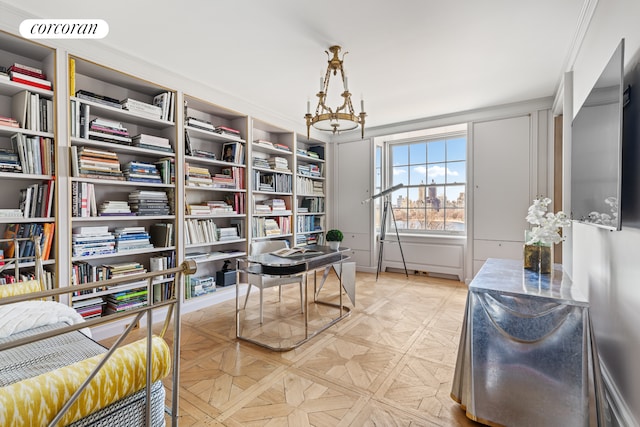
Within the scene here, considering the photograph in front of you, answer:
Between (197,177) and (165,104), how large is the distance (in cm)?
78

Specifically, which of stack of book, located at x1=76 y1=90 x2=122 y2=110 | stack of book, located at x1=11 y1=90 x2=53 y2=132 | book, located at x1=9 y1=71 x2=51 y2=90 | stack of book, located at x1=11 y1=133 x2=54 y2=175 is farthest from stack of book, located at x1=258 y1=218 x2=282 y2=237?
book, located at x1=9 y1=71 x2=51 y2=90

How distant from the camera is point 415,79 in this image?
3.23 metres

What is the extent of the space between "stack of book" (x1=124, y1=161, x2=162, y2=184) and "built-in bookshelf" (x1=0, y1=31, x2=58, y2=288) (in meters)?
0.57

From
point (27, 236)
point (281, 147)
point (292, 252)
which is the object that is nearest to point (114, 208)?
point (27, 236)

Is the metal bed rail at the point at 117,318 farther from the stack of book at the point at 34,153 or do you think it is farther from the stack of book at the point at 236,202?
the stack of book at the point at 236,202

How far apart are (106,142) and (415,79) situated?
301 cm

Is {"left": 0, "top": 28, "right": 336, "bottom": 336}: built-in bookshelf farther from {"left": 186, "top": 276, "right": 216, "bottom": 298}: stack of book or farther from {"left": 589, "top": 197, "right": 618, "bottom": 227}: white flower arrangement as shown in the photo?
{"left": 589, "top": 197, "right": 618, "bottom": 227}: white flower arrangement

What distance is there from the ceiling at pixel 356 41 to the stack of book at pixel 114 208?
51.8 inches

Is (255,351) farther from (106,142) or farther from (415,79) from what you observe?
(415,79)

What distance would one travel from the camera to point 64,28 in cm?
227

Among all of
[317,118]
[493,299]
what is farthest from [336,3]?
[493,299]

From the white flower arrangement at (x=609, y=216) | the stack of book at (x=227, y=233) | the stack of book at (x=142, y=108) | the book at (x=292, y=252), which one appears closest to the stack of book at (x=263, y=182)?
the stack of book at (x=227, y=233)

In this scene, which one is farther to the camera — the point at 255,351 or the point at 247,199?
the point at 247,199

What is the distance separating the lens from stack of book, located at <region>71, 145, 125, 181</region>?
8.21ft
